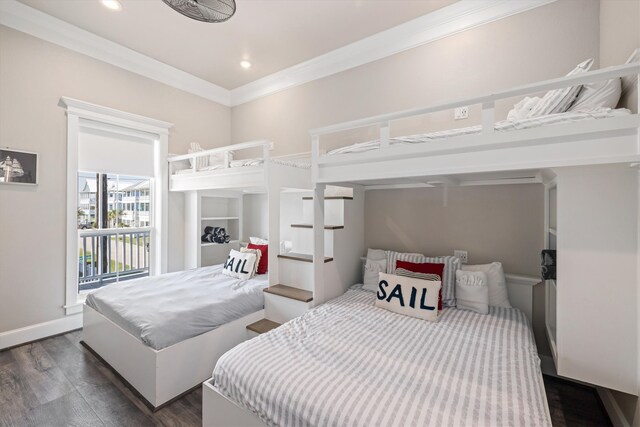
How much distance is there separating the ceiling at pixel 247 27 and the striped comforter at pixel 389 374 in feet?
8.61

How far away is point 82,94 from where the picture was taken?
9.50ft

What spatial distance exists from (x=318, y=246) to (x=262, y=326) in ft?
2.62

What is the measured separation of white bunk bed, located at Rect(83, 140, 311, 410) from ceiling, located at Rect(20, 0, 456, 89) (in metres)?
1.18

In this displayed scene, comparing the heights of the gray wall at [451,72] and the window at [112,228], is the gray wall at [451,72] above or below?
above

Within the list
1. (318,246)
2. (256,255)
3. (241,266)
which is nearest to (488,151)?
(318,246)

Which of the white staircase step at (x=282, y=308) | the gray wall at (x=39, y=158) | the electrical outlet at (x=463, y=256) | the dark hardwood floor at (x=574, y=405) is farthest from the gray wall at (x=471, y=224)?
the gray wall at (x=39, y=158)

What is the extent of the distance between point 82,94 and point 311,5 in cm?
251

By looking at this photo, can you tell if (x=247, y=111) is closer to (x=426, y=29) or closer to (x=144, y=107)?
(x=144, y=107)

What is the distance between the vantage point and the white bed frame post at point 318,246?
2.23 m

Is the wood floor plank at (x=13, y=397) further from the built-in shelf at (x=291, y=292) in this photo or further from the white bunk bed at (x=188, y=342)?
the built-in shelf at (x=291, y=292)

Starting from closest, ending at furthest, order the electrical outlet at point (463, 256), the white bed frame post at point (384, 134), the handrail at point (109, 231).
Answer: the white bed frame post at point (384, 134)
the electrical outlet at point (463, 256)
the handrail at point (109, 231)

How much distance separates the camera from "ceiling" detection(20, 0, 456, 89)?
246 cm

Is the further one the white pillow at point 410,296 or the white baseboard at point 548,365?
the white baseboard at point 548,365

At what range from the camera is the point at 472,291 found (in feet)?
6.79
